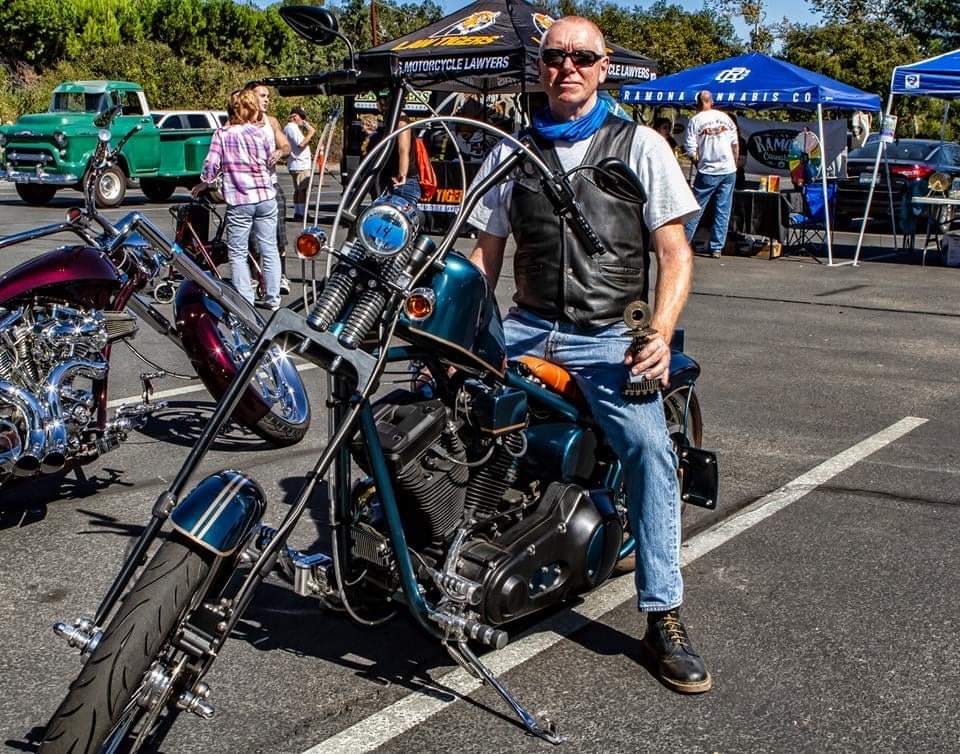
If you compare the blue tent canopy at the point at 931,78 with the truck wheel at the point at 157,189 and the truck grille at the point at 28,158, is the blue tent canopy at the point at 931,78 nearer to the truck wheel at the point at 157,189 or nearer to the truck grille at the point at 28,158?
the truck grille at the point at 28,158

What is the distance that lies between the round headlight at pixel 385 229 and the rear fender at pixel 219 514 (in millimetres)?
720

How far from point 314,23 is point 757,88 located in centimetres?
1407

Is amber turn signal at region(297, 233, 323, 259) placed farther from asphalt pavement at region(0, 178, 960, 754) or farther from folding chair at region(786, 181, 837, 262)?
folding chair at region(786, 181, 837, 262)

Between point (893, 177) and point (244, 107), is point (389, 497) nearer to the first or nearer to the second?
point (244, 107)

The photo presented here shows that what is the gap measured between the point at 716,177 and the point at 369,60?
12.3 m

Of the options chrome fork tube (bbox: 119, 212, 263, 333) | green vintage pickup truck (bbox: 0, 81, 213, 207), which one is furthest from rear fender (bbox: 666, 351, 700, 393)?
green vintage pickup truck (bbox: 0, 81, 213, 207)

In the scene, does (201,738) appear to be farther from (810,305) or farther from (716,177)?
(716,177)

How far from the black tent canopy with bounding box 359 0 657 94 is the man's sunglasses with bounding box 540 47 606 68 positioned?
11.9 meters

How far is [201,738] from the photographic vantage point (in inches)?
134

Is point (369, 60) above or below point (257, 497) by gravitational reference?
above

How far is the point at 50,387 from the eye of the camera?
5035mm

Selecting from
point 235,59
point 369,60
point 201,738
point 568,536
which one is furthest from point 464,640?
point 235,59

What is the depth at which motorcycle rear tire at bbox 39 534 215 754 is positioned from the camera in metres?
2.75

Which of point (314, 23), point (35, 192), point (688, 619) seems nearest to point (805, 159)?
point (35, 192)
